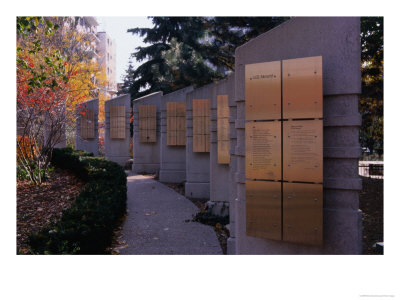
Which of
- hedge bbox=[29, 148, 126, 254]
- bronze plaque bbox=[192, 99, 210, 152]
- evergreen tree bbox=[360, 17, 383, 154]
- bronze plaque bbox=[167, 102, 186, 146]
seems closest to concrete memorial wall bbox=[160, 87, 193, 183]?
bronze plaque bbox=[167, 102, 186, 146]

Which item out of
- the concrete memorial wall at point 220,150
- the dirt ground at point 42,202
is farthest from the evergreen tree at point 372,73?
the dirt ground at point 42,202

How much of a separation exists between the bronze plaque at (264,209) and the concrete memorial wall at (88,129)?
463 inches

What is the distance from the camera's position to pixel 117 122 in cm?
1361

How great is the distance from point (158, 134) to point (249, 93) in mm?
9764

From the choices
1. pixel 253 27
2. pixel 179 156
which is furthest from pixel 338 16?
pixel 179 156

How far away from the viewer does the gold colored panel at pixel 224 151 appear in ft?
22.0

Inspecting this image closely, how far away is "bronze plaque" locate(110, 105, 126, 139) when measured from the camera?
13586mm

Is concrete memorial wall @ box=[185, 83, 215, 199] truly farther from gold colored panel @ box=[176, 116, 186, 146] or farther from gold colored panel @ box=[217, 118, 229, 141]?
gold colored panel @ box=[217, 118, 229, 141]

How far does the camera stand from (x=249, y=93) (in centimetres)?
353

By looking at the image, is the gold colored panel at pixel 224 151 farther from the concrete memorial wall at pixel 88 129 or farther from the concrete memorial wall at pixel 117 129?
the concrete memorial wall at pixel 88 129

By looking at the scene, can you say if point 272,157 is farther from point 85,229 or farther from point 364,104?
point 364,104

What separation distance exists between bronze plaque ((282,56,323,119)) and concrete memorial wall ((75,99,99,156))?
39.6 feet

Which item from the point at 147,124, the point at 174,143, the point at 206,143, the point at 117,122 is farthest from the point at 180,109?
the point at 117,122

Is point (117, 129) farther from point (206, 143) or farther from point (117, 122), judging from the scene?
point (206, 143)
